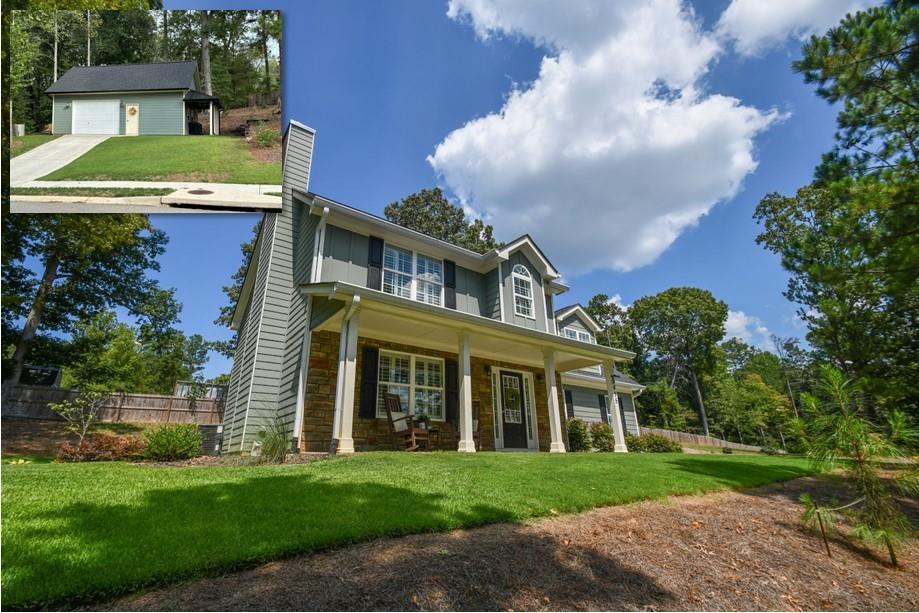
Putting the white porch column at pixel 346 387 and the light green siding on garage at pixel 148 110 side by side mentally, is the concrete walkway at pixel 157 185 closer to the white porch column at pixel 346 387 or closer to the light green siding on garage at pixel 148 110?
the light green siding on garage at pixel 148 110

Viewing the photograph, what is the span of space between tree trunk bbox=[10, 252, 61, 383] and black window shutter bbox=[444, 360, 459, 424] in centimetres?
1347

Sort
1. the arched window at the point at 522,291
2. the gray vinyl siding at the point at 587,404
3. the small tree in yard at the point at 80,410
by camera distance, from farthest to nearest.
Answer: the gray vinyl siding at the point at 587,404 → the arched window at the point at 522,291 → the small tree in yard at the point at 80,410

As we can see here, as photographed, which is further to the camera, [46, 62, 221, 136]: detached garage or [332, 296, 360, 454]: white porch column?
[332, 296, 360, 454]: white porch column

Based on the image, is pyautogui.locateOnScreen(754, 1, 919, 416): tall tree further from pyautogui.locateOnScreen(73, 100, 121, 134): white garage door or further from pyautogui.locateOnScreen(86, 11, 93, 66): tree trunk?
pyautogui.locateOnScreen(86, 11, 93, 66): tree trunk

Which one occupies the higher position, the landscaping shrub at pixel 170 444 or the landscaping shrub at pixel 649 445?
the landscaping shrub at pixel 170 444

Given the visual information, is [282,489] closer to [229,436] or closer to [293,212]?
[229,436]

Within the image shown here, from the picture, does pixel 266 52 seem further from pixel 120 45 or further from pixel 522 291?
pixel 522 291

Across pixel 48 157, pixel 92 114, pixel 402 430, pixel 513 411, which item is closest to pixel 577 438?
pixel 513 411

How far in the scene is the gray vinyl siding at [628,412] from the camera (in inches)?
774

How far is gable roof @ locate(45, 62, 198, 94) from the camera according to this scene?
6.25m

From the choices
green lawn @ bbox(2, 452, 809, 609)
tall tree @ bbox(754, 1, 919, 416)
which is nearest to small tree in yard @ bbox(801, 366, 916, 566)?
green lawn @ bbox(2, 452, 809, 609)

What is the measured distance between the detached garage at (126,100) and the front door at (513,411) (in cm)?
923

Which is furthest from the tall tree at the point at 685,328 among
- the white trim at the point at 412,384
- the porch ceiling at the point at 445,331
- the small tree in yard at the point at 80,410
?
the small tree in yard at the point at 80,410

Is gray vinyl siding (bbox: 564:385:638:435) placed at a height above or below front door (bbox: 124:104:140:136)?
below
